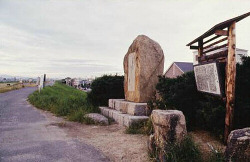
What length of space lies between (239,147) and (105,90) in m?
8.03

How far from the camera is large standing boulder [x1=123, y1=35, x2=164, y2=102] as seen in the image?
26.7 ft

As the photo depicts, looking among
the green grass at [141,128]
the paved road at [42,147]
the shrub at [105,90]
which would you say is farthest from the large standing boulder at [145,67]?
the paved road at [42,147]

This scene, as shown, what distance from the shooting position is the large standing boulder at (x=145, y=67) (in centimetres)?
813

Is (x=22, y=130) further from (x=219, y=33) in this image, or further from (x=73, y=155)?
(x=219, y=33)

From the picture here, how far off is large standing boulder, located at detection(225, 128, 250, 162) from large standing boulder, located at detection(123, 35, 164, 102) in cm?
497

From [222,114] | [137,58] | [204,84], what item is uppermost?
[137,58]

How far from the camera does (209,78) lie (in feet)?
15.7

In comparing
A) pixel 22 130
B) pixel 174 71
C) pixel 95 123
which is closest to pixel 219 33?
pixel 95 123

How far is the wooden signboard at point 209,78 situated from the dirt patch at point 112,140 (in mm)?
1869

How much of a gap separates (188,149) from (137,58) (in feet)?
16.5

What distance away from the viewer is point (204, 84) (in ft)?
16.6

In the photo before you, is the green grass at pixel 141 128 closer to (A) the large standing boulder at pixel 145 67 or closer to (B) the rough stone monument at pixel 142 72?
(B) the rough stone monument at pixel 142 72

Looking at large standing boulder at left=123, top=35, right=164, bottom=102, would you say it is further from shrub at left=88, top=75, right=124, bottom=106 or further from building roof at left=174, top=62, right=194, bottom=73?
building roof at left=174, top=62, right=194, bottom=73

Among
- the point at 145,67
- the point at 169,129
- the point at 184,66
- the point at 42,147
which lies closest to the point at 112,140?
the point at 42,147
